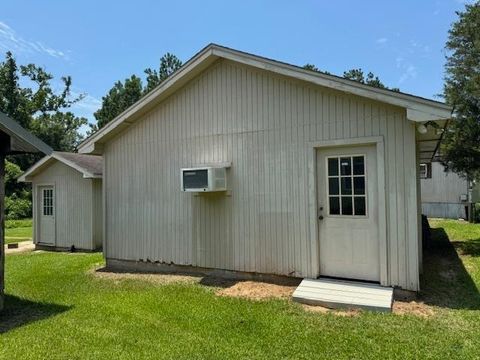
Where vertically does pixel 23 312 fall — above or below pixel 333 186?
below

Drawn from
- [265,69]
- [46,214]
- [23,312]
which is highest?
[265,69]

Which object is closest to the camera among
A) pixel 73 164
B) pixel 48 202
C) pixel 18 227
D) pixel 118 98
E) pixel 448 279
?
pixel 448 279

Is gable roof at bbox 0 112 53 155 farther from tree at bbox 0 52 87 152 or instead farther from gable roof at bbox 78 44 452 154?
tree at bbox 0 52 87 152

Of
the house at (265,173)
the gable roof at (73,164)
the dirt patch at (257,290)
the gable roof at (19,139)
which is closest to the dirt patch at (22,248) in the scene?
the gable roof at (73,164)

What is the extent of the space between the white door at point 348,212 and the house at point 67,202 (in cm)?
789

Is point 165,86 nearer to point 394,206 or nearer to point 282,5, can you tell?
point 282,5

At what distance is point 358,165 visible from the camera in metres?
5.66

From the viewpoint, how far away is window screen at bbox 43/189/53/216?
42.4 feet

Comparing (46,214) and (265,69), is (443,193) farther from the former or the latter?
(46,214)

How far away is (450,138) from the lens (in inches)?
406

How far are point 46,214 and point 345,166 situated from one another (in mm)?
11064

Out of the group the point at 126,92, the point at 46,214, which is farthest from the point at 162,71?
the point at 46,214

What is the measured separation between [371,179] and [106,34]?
13.8 meters

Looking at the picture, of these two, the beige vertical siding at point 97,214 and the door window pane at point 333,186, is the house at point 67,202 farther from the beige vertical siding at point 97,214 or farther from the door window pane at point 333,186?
the door window pane at point 333,186
